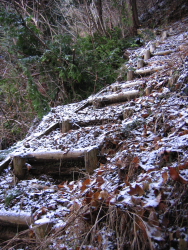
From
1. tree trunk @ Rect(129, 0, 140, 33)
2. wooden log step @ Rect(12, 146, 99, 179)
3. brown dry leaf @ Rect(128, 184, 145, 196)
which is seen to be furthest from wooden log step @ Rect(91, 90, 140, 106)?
tree trunk @ Rect(129, 0, 140, 33)

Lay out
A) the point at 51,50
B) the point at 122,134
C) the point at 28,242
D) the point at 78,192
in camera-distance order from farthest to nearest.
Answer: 1. the point at 51,50
2. the point at 122,134
3. the point at 78,192
4. the point at 28,242

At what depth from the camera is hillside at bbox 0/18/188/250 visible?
1.45m

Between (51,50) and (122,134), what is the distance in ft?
14.1

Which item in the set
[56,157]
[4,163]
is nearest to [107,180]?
[56,157]

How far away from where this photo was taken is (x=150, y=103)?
11.5ft

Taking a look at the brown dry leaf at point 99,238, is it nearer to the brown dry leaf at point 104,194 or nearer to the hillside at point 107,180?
the hillside at point 107,180

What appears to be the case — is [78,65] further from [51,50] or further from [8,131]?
[8,131]

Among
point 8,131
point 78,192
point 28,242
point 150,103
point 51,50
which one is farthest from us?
point 8,131

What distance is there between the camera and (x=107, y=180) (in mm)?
2145

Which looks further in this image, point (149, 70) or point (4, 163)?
point (149, 70)

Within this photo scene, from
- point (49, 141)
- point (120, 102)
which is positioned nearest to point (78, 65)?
point (120, 102)

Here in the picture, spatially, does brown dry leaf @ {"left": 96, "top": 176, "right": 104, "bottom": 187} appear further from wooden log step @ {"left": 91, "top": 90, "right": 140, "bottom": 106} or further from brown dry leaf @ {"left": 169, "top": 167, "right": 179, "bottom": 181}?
wooden log step @ {"left": 91, "top": 90, "right": 140, "bottom": 106}

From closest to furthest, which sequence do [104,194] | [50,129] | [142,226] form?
[142,226], [104,194], [50,129]

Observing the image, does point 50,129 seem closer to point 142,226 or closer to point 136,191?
point 136,191
